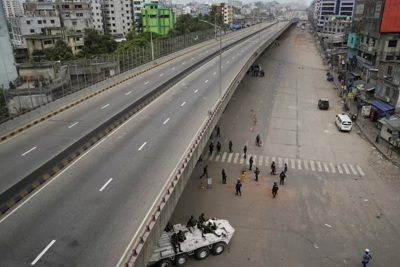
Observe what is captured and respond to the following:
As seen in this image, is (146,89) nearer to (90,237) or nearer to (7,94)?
(7,94)

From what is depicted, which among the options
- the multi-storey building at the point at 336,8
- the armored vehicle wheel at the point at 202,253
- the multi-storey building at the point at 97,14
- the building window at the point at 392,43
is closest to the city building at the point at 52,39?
the multi-storey building at the point at 97,14

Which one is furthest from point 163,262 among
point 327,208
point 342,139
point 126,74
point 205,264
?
point 126,74

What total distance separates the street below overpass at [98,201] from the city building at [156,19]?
3780 inches

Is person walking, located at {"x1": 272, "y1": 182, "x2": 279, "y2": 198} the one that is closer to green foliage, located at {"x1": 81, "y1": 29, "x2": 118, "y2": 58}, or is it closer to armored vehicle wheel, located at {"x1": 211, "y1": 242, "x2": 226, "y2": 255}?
armored vehicle wheel, located at {"x1": 211, "y1": 242, "x2": 226, "y2": 255}

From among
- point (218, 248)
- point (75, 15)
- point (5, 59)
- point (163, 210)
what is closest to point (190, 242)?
point (218, 248)

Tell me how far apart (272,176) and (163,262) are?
14210mm

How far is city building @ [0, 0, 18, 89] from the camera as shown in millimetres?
52438

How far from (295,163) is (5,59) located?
48015 millimetres

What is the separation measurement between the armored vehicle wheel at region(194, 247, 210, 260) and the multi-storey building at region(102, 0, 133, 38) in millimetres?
123991

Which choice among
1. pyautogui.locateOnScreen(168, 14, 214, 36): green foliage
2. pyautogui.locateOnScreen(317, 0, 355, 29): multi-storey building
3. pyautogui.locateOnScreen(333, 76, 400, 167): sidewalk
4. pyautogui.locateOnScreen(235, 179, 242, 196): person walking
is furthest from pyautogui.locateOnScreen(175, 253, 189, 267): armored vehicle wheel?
pyautogui.locateOnScreen(317, 0, 355, 29): multi-storey building

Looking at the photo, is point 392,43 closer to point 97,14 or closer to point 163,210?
point 163,210

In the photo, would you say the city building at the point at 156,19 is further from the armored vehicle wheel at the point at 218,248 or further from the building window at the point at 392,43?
the armored vehicle wheel at the point at 218,248

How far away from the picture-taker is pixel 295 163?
30.9 meters

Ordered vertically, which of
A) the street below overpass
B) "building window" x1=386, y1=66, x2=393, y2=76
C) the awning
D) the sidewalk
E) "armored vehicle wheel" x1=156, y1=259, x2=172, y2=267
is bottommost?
the sidewalk
